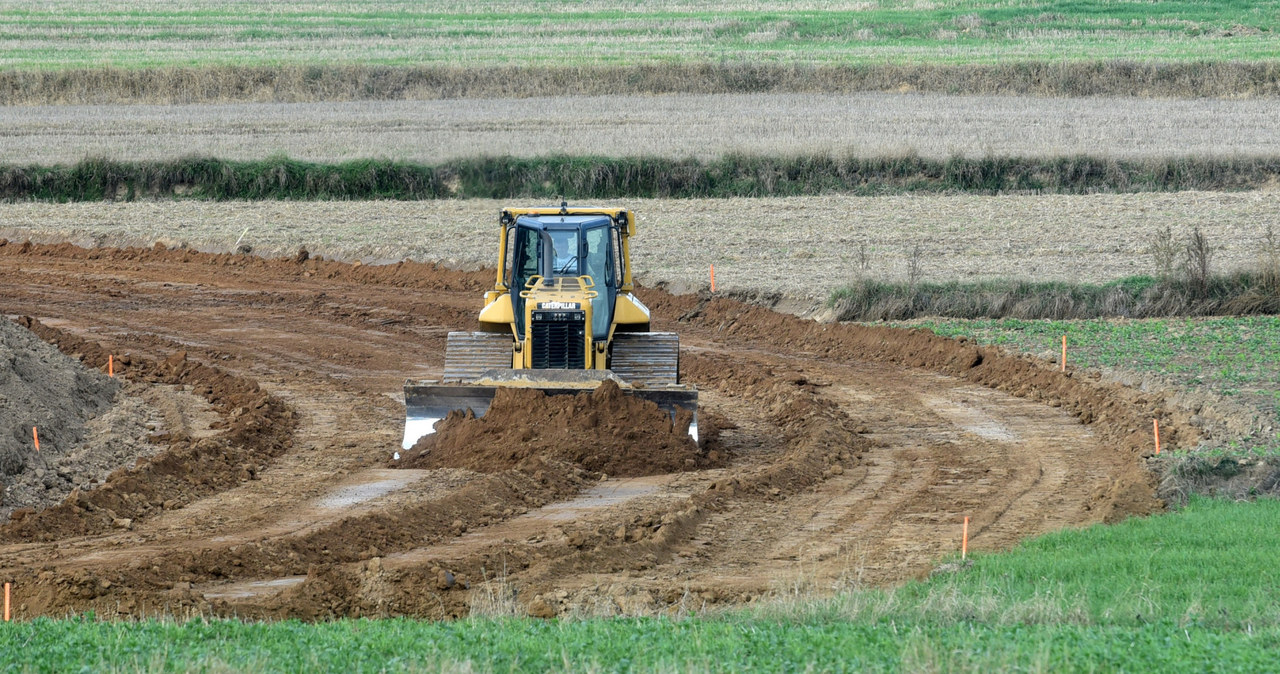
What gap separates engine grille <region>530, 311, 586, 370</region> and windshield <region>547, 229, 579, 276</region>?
0.71 m

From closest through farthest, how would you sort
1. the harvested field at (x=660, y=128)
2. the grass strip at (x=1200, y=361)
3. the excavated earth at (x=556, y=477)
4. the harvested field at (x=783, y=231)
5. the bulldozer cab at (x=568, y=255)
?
the excavated earth at (x=556, y=477) < the grass strip at (x=1200, y=361) < the bulldozer cab at (x=568, y=255) < the harvested field at (x=783, y=231) < the harvested field at (x=660, y=128)

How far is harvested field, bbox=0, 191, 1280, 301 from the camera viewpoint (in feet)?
76.6

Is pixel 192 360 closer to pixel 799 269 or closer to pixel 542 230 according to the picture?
pixel 542 230

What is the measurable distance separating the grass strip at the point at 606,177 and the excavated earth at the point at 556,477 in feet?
39.5

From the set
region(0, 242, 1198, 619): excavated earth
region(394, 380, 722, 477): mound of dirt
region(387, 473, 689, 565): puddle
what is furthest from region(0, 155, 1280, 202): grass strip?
region(387, 473, 689, 565): puddle

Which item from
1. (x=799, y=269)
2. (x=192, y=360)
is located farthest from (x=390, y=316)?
(x=799, y=269)

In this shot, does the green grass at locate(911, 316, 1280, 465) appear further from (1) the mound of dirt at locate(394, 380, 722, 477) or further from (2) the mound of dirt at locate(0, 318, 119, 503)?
(2) the mound of dirt at locate(0, 318, 119, 503)

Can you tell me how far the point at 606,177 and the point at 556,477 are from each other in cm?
2128

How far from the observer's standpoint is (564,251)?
48.7 feet

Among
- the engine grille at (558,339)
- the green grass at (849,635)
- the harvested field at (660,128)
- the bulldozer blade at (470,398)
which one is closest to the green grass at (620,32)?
the harvested field at (660,128)

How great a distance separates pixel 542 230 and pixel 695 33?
45697mm

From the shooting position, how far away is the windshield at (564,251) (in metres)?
14.8

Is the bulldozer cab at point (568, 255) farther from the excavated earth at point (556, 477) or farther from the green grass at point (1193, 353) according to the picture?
the green grass at point (1193, 353)

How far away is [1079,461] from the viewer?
45.3ft
